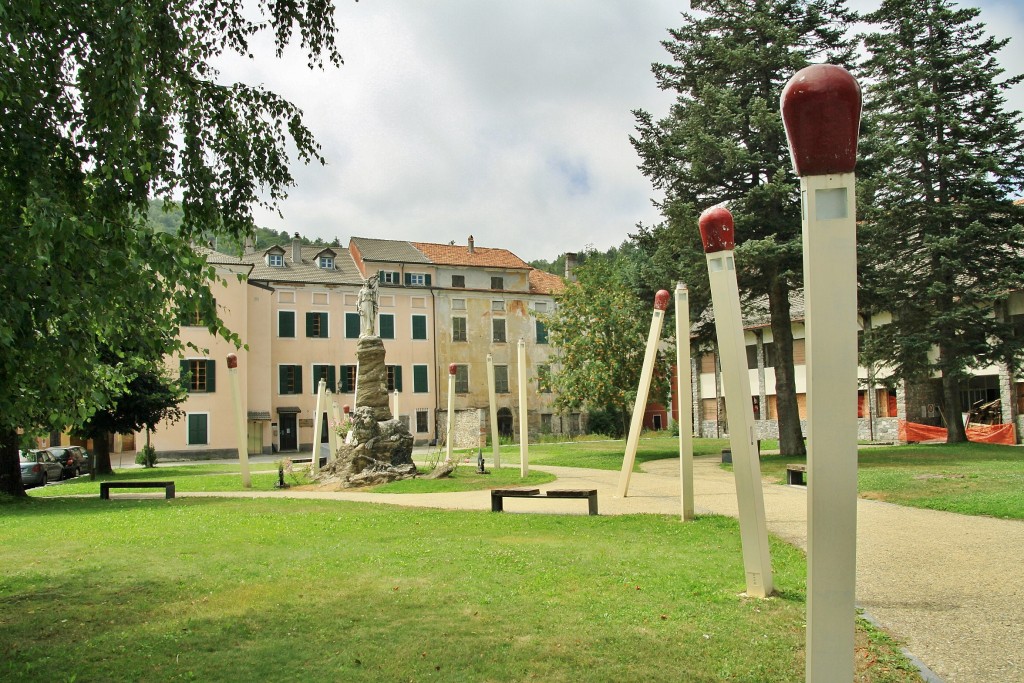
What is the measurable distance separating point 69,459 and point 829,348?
37.2m

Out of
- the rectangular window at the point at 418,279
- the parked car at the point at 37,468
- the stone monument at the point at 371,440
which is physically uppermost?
the rectangular window at the point at 418,279

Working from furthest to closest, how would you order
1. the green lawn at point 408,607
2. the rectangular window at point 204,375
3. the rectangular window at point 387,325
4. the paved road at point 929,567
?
the rectangular window at point 387,325 → the rectangular window at point 204,375 → the paved road at point 929,567 → the green lawn at point 408,607

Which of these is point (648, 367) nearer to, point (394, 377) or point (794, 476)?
→ point (794, 476)

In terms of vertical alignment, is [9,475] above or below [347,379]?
below

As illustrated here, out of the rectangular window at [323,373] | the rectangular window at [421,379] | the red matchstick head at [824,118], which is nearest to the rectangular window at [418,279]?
the rectangular window at [421,379]

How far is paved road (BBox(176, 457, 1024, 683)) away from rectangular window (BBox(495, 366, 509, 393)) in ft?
125

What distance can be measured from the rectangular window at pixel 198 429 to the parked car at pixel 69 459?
9.24 metres

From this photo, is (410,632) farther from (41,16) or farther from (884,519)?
(884,519)

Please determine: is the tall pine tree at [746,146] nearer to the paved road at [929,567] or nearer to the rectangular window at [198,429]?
the paved road at [929,567]

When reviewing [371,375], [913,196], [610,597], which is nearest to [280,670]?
[610,597]

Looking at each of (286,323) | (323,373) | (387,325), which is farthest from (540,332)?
(286,323)

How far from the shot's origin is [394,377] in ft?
173

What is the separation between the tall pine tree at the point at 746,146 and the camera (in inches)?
961

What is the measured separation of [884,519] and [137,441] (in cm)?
4372
